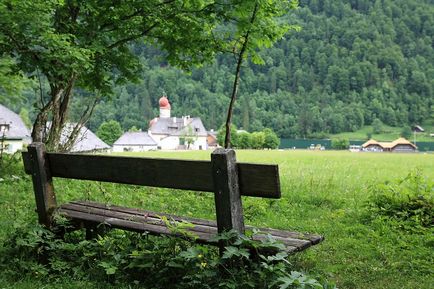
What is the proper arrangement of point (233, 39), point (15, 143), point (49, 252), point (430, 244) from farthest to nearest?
point (15, 143), point (233, 39), point (430, 244), point (49, 252)

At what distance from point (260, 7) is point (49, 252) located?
6.49 meters

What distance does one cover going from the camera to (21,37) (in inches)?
353

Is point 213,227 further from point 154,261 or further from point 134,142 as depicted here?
point 134,142

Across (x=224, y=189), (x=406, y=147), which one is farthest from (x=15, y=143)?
(x=406, y=147)

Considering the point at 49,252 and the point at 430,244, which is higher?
the point at 49,252

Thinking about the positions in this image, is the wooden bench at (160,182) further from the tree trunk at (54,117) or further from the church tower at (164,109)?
the church tower at (164,109)

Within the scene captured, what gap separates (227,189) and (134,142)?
378 feet

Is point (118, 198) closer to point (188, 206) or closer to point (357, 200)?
point (188, 206)

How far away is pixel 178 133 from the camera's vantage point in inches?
5458

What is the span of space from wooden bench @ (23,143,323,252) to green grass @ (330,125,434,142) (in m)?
181

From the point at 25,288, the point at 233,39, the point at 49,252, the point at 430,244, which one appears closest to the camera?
the point at 25,288

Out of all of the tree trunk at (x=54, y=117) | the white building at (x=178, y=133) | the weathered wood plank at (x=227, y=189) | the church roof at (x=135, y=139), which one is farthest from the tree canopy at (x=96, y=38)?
the white building at (x=178, y=133)

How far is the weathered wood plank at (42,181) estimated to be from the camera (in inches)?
169

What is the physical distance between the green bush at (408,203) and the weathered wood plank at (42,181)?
471 centimetres
